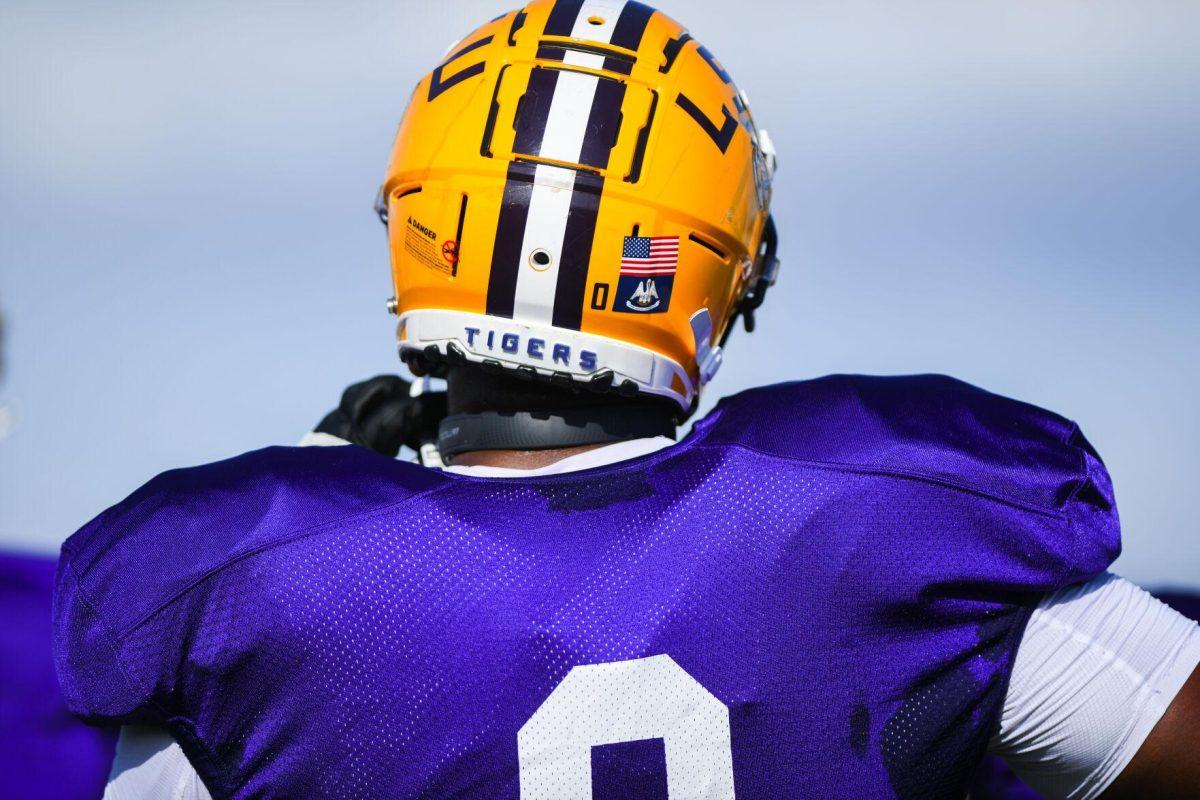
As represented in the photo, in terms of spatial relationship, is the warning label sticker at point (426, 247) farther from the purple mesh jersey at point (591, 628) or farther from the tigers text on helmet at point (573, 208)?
the purple mesh jersey at point (591, 628)

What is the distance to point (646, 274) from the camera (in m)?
1.79

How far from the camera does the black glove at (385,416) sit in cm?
242

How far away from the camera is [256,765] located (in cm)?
146

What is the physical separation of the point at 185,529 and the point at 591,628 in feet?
1.87

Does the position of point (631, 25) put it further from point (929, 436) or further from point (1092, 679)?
point (1092, 679)

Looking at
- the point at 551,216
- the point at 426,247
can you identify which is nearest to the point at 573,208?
the point at 551,216

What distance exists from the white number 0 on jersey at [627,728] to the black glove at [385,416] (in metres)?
1.11

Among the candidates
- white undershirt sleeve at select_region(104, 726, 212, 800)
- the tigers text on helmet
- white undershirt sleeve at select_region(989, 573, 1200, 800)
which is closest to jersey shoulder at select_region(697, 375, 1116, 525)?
white undershirt sleeve at select_region(989, 573, 1200, 800)

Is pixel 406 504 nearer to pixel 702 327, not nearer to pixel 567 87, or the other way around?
pixel 702 327

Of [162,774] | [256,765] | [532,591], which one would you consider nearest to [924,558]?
[532,591]

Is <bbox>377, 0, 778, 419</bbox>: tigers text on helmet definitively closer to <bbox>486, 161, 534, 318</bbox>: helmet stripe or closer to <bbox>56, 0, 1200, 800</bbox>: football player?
<bbox>486, 161, 534, 318</bbox>: helmet stripe

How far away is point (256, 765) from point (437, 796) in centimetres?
25

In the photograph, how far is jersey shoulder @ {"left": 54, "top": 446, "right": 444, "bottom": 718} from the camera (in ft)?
4.79

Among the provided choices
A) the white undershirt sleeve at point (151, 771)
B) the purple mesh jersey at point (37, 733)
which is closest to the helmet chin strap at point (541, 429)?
the white undershirt sleeve at point (151, 771)
